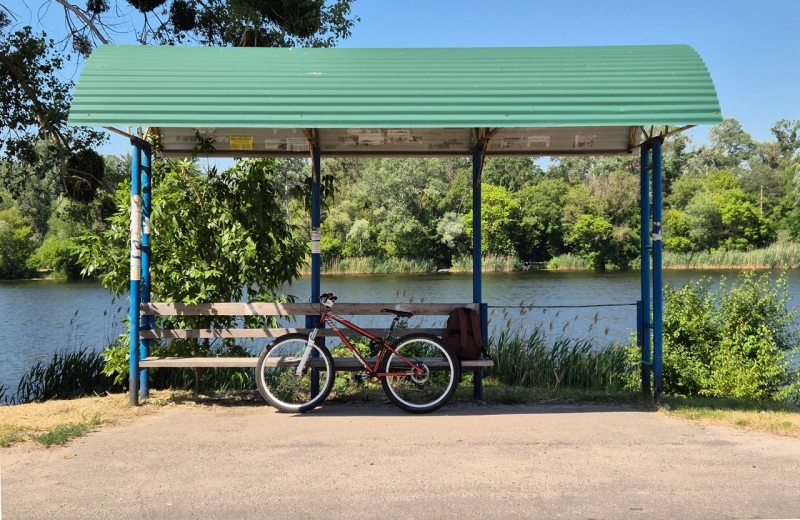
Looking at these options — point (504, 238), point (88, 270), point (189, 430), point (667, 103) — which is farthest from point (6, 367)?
point (504, 238)

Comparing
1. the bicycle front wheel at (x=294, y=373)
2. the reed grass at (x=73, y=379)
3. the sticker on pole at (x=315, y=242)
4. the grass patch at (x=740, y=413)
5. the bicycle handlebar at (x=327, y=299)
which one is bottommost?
the reed grass at (x=73, y=379)

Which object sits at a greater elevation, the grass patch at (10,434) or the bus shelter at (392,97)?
the bus shelter at (392,97)

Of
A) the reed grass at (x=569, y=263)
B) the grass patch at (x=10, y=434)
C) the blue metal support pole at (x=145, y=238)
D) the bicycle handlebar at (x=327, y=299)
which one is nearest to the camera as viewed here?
the grass patch at (x=10, y=434)

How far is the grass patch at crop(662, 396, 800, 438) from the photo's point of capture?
6.46 m

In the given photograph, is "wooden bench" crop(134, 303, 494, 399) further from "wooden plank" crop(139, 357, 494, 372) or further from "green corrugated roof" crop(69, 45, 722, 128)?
"green corrugated roof" crop(69, 45, 722, 128)

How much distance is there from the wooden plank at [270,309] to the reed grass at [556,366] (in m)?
2.98

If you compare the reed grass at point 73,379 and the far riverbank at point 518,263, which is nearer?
the reed grass at point 73,379

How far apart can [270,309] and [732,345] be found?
19.1 ft

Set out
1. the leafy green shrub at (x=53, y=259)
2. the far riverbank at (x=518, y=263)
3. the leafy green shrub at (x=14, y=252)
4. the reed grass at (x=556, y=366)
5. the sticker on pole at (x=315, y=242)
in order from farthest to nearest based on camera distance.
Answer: the leafy green shrub at (x=14, y=252)
the leafy green shrub at (x=53, y=259)
the far riverbank at (x=518, y=263)
the reed grass at (x=556, y=366)
the sticker on pole at (x=315, y=242)

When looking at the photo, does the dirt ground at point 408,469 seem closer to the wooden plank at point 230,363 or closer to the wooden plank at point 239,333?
the wooden plank at point 230,363

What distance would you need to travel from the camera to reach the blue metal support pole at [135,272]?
7543mm

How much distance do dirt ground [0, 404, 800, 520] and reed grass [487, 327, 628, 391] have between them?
3098 millimetres

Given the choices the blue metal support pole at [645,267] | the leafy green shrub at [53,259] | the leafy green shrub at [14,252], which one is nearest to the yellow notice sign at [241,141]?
the blue metal support pole at [645,267]

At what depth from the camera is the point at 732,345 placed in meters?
9.04
